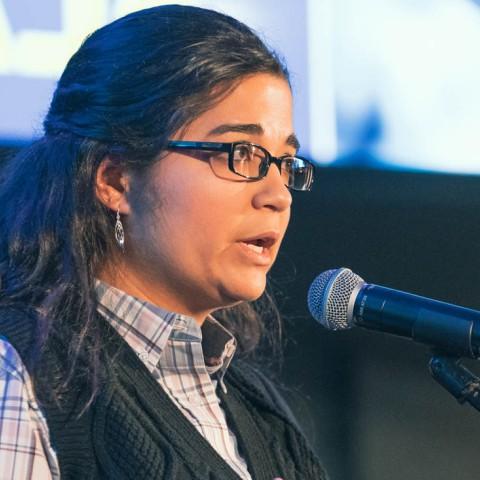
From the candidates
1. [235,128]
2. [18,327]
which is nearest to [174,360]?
[18,327]

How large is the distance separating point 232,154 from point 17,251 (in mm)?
444

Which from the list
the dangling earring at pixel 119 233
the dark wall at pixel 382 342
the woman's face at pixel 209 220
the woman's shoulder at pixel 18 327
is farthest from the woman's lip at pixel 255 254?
the dark wall at pixel 382 342

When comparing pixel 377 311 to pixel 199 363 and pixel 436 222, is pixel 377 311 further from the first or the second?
pixel 436 222

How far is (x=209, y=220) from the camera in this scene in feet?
5.11

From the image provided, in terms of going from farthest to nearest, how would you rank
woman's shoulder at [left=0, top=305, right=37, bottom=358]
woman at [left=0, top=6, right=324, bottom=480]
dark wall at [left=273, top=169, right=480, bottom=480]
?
dark wall at [left=273, top=169, right=480, bottom=480]
woman at [left=0, top=6, right=324, bottom=480]
woman's shoulder at [left=0, top=305, right=37, bottom=358]

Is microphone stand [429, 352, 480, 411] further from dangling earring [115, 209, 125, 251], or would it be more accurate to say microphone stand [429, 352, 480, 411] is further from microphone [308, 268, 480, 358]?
dangling earring [115, 209, 125, 251]

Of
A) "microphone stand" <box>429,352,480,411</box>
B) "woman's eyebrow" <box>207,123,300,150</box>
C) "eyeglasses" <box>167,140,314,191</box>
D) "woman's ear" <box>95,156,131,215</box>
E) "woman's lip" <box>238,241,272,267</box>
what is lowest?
"microphone stand" <box>429,352,480,411</box>

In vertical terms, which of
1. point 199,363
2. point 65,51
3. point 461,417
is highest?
point 65,51

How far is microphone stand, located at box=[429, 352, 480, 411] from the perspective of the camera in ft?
4.22

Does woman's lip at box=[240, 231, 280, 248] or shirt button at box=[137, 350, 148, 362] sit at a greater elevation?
woman's lip at box=[240, 231, 280, 248]

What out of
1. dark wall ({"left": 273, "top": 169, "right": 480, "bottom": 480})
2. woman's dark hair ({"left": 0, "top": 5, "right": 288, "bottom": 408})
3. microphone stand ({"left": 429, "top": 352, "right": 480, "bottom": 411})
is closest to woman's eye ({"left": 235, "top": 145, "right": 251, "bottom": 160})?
woman's dark hair ({"left": 0, "top": 5, "right": 288, "bottom": 408})

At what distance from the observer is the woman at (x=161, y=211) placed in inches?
60.7

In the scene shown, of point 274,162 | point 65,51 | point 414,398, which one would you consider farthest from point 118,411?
point 414,398

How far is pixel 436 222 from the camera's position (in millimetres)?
2721
